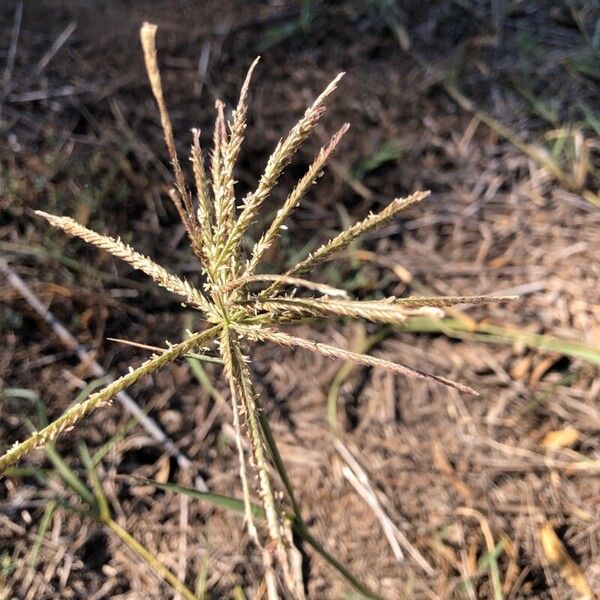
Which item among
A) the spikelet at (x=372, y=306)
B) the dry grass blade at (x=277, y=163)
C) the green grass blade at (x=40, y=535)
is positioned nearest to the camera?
the spikelet at (x=372, y=306)

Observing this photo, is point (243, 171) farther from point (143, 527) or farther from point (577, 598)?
point (577, 598)

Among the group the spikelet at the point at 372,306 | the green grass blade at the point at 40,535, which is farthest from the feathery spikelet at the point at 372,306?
the green grass blade at the point at 40,535

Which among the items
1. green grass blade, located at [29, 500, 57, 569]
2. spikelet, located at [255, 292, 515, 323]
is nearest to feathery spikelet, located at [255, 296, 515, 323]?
spikelet, located at [255, 292, 515, 323]

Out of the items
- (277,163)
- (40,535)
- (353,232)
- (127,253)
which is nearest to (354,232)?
(353,232)

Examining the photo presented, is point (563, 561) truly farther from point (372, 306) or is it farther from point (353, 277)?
point (372, 306)

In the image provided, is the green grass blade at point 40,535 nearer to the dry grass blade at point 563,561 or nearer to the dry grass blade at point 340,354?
the dry grass blade at point 340,354

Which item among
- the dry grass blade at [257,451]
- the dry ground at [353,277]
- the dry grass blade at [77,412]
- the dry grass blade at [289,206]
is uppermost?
the dry grass blade at [289,206]

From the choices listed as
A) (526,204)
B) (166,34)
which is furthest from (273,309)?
(166,34)
